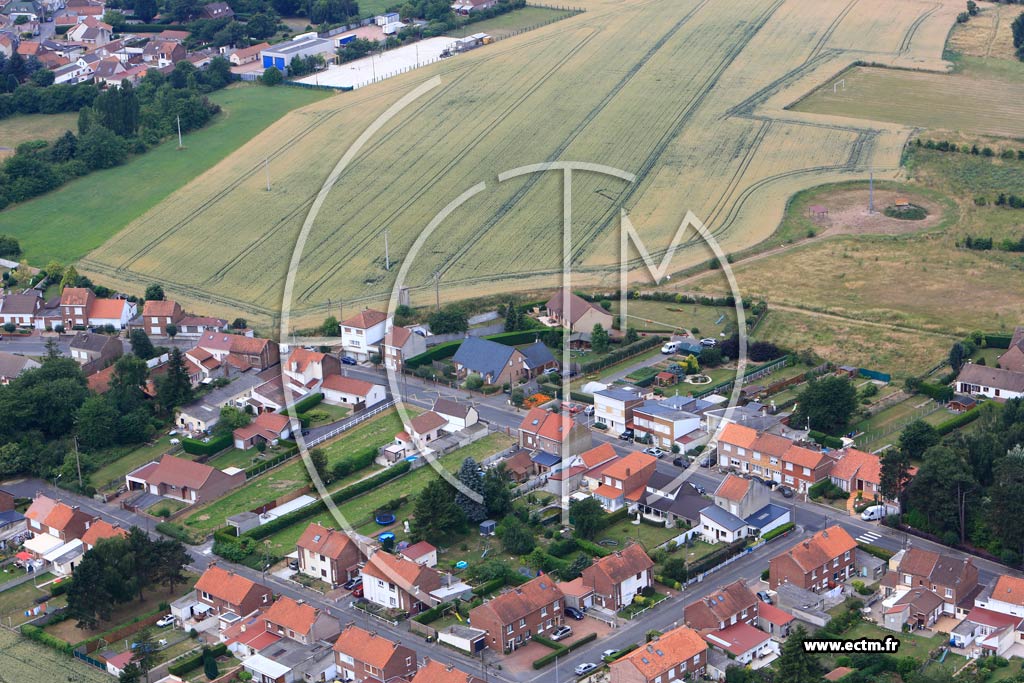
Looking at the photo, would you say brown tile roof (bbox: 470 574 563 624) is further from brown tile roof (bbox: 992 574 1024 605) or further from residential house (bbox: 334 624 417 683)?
brown tile roof (bbox: 992 574 1024 605)

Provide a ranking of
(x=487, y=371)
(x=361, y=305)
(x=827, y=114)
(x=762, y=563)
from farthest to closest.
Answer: (x=827, y=114) < (x=361, y=305) < (x=487, y=371) < (x=762, y=563)

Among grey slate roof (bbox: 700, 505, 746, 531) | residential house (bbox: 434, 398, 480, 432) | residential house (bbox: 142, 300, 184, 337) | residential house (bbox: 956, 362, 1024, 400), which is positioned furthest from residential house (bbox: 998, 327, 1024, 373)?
residential house (bbox: 142, 300, 184, 337)

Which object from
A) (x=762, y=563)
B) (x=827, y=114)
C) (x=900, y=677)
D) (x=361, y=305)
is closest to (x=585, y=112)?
(x=827, y=114)

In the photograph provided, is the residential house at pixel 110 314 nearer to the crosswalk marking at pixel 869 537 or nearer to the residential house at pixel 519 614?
the residential house at pixel 519 614

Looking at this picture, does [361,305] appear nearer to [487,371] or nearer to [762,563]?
[487,371]

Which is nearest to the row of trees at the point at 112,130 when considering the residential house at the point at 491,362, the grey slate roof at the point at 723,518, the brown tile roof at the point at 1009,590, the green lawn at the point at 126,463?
the green lawn at the point at 126,463
